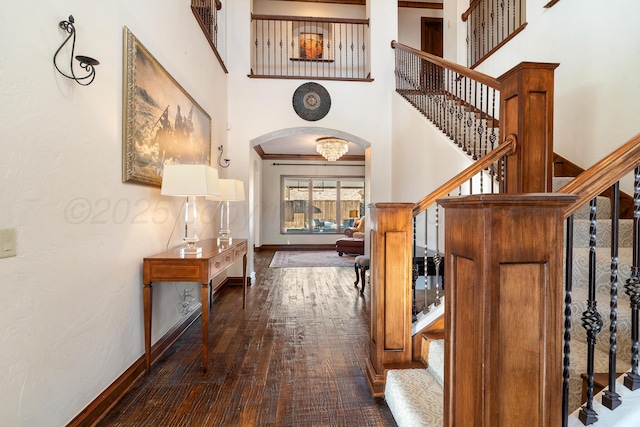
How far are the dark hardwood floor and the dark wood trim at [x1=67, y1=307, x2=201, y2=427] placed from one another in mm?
46

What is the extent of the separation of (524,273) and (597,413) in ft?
2.26

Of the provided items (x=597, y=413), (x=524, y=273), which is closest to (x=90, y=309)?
(x=524, y=273)

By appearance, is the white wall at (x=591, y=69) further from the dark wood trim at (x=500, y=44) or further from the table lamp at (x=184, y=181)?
the table lamp at (x=184, y=181)

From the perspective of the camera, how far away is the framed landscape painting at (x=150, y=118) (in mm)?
2176

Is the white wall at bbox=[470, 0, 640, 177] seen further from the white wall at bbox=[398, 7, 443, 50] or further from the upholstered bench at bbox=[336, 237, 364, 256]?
the upholstered bench at bbox=[336, 237, 364, 256]

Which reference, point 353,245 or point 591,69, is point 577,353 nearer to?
point 591,69

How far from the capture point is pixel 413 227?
2125 millimetres

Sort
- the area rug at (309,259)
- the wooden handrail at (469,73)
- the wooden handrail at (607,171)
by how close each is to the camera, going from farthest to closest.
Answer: the area rug at (309,259), the wooden handrail at (469,73), the wooden handrail at (607,171)

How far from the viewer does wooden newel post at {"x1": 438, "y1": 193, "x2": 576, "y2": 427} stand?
0.92 m

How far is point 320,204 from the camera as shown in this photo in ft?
34.5

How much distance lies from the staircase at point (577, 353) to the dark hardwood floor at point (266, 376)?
207mm

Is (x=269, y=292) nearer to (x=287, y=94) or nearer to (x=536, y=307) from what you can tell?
(x=287, y=94)

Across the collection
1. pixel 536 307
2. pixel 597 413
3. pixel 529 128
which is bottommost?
pixel 597 413

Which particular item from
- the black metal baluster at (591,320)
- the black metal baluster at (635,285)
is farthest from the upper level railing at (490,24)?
the black metal baluster at (591,320)
